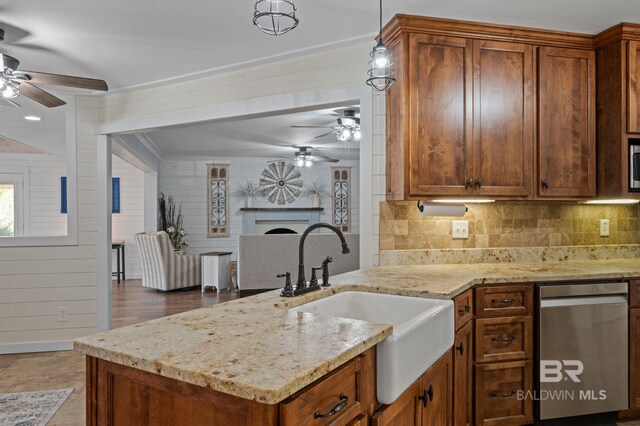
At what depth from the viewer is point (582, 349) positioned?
233 centimetres

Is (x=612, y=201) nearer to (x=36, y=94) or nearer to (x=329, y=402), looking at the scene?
(x=329, y=402)

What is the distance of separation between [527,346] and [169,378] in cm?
201

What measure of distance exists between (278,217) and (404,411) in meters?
7.33

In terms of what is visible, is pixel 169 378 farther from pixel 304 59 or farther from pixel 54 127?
pixel 54 127

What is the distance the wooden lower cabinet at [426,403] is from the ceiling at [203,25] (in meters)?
1.98

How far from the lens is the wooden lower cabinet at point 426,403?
128cm

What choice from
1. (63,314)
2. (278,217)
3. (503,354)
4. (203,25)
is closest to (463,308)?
(503,354)

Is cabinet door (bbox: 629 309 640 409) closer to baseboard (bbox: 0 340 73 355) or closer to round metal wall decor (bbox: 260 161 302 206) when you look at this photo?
baseboard (bbox: 0 340 73 355)

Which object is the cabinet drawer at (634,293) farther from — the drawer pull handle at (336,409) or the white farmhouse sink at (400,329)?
the drawer pull handle at (336,409)

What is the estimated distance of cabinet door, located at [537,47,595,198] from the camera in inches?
106

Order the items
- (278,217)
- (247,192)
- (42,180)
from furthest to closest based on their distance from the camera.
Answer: (278,217) < (247,192) < (42,180)

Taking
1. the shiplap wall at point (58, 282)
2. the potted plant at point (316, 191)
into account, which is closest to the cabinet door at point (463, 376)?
the shiplap wall at point (58, 282)

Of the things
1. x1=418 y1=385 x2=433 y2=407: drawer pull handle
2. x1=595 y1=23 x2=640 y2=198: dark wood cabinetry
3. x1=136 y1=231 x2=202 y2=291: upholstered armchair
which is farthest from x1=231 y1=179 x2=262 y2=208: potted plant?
x1=418 y1=385 x2=433 y2=407: drawer pull handle

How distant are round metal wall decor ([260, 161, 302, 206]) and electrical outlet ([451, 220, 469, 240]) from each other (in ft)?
19.5
